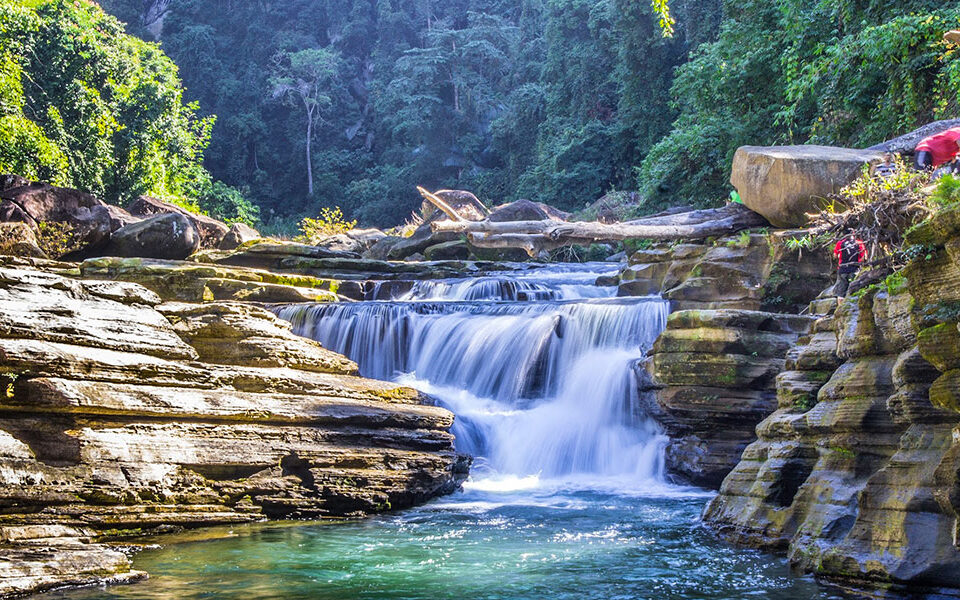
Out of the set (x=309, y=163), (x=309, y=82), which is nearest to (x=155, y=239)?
(x=309, y=163)

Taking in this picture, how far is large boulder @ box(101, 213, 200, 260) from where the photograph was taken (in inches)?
834

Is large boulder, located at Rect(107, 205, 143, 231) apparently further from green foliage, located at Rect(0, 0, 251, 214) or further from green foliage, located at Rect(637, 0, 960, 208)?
green foliage, located at Rect(637, 0, 960, 208)

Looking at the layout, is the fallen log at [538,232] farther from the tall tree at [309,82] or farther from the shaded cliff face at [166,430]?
the tall tree at [309,82]

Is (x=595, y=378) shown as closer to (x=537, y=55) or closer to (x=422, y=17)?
(x=537, y=55)

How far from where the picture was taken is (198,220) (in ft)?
79.7

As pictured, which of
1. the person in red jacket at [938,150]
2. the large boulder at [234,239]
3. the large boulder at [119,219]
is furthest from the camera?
the large boulder at [234,239]

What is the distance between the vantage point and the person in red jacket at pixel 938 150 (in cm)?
839

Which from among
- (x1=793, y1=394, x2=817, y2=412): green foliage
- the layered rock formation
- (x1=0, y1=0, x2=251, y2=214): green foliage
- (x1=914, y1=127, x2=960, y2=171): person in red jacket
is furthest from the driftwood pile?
(x1=0, y1=0, x2=251, y2=214): green foliage

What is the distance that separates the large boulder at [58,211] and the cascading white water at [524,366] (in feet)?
27.0

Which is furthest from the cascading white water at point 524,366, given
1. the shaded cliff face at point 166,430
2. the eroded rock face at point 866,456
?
the eroded rock face at point 866,456

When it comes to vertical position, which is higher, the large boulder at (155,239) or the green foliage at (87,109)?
the green foliage at (87,109)

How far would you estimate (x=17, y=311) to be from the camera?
25.2 feet

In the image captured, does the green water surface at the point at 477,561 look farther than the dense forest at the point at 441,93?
No

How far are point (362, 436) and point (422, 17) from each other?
1864 inches
